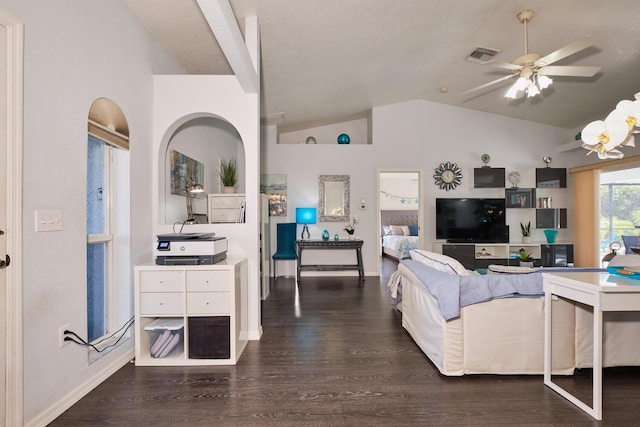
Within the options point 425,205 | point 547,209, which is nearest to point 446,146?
point 425,205

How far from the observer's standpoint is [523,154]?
19.9ft

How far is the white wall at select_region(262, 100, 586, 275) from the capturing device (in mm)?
6035

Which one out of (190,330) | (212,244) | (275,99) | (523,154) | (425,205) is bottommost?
(190,330)

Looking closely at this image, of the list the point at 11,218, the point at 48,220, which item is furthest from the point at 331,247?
the point at 11,218

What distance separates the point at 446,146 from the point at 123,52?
211 inches

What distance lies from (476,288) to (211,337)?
1.96 meters

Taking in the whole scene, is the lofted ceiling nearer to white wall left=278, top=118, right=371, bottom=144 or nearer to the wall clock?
white wall left=278, top=118, right=371, bottom=144

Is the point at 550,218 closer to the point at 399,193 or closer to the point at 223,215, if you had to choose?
the point at 399,193

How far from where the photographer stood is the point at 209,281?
240 cm

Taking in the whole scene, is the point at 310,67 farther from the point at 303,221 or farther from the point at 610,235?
the point at 610,235

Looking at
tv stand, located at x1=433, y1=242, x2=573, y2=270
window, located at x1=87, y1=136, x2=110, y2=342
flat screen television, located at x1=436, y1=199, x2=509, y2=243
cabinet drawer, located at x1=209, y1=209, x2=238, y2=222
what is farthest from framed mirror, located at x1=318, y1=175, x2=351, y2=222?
window, located at x1=87, y1=136, x2=110, y2=342

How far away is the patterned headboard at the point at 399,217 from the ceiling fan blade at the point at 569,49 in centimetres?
669

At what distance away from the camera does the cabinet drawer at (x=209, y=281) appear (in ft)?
7.87

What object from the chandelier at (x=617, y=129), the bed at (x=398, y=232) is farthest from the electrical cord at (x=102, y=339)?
the bed at (x=398, y=232)
